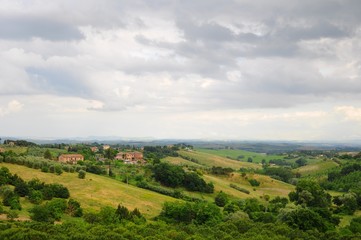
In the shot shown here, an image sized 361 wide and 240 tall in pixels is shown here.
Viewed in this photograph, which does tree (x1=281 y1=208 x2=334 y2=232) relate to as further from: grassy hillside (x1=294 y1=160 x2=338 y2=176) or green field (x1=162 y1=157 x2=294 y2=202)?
grassy hillside (x1=294 y1=160 x2=338 y2=176)

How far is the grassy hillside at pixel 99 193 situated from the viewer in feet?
250

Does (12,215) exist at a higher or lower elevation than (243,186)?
higher

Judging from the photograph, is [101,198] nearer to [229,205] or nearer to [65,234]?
[229,205]

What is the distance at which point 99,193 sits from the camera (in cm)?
8294

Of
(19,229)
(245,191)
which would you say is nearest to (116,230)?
(19,229)

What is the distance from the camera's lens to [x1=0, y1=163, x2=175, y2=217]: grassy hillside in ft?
250

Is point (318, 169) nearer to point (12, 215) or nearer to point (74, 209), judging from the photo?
point (74, 209)

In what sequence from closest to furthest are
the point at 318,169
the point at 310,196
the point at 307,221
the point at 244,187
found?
1. the point at 307,221
2. the point at 310,196
3. the point at 244,187
4. the point at 318,169

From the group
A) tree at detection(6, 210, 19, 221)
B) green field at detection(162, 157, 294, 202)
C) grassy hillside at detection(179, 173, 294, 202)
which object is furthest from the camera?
grassy hillside at detection(179, 173, 294, 202)

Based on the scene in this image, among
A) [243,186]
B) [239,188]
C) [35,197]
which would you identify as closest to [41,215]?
[35,197]

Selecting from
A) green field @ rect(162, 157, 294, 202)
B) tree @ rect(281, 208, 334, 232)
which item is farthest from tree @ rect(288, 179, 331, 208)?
tree @ rect(281, 208, 334, 232)

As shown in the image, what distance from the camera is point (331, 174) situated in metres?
151

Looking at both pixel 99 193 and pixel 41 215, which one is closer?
pixel 41 215

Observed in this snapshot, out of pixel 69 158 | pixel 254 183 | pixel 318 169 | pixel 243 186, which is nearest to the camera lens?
pixel 243 186
